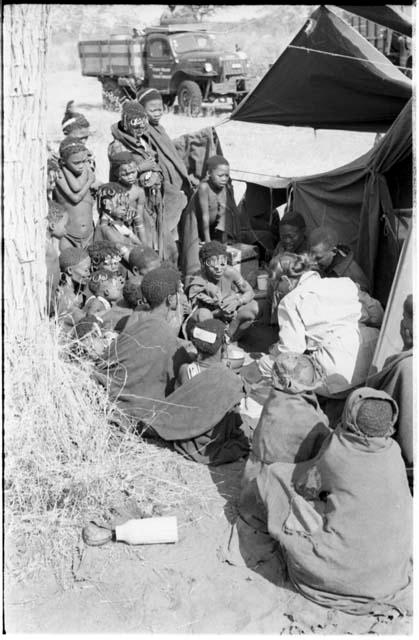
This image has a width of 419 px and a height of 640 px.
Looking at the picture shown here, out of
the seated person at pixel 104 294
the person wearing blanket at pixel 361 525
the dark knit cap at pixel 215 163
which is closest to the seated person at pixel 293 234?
the dark knit cap at pixel 215 163

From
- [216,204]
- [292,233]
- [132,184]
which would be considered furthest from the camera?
[216,204]

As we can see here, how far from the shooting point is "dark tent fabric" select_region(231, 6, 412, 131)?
6.82m

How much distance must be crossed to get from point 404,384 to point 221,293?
99.4 inches

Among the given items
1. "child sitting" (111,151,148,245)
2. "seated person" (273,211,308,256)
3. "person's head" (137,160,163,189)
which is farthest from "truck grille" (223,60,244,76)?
"seated person" (273,211,308,256)

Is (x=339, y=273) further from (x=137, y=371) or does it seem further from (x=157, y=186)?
(x=157, y=186)

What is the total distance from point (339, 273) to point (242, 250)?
6.02 ft

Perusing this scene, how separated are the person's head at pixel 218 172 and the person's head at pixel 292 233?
0.92 meters

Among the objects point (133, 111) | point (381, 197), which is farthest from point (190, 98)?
point (381, 197)

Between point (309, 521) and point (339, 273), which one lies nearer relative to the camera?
point (309, 521)

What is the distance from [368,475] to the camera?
3.21 meters

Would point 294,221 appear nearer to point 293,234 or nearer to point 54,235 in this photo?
point 293,234

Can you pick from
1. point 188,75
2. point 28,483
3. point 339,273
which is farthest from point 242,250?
point 188,75

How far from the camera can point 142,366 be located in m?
4.72

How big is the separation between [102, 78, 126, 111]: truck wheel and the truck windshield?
178cm
